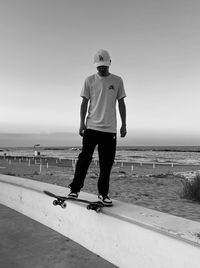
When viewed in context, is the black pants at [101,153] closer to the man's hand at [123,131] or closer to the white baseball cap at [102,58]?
the man's hand at [123,131]

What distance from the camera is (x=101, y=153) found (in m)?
3.51

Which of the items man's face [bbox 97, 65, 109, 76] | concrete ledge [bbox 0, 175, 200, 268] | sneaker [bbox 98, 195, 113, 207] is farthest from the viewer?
man's face [bbox 97, 65, 109, 76]

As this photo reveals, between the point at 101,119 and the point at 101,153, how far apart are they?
0.36 meters

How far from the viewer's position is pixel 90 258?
119 inches

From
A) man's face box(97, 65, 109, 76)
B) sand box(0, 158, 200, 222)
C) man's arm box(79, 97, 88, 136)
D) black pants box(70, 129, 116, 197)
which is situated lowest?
sand box(0, 158, 200, 222)

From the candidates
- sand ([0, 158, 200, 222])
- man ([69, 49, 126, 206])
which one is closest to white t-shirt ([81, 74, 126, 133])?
man ([69, 49, 126, 206])

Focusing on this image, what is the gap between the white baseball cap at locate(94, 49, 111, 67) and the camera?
11.1ft

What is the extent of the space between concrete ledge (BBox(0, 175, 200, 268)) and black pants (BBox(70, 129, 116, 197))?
245mm

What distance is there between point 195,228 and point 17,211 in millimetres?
3159

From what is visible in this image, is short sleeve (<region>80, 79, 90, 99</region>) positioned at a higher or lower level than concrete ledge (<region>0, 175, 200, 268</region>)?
higher

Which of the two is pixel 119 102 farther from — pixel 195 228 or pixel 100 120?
pixel 195 228

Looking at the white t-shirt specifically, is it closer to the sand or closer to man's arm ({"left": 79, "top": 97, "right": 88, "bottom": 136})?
man's arm ({"left": 79, "top": 97, "right": 88, "bottom": 136})

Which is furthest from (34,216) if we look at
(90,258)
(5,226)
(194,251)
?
(194,251)

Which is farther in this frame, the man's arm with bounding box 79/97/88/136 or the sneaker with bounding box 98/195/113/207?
the man's arm with bounding box 79/97/88/136
